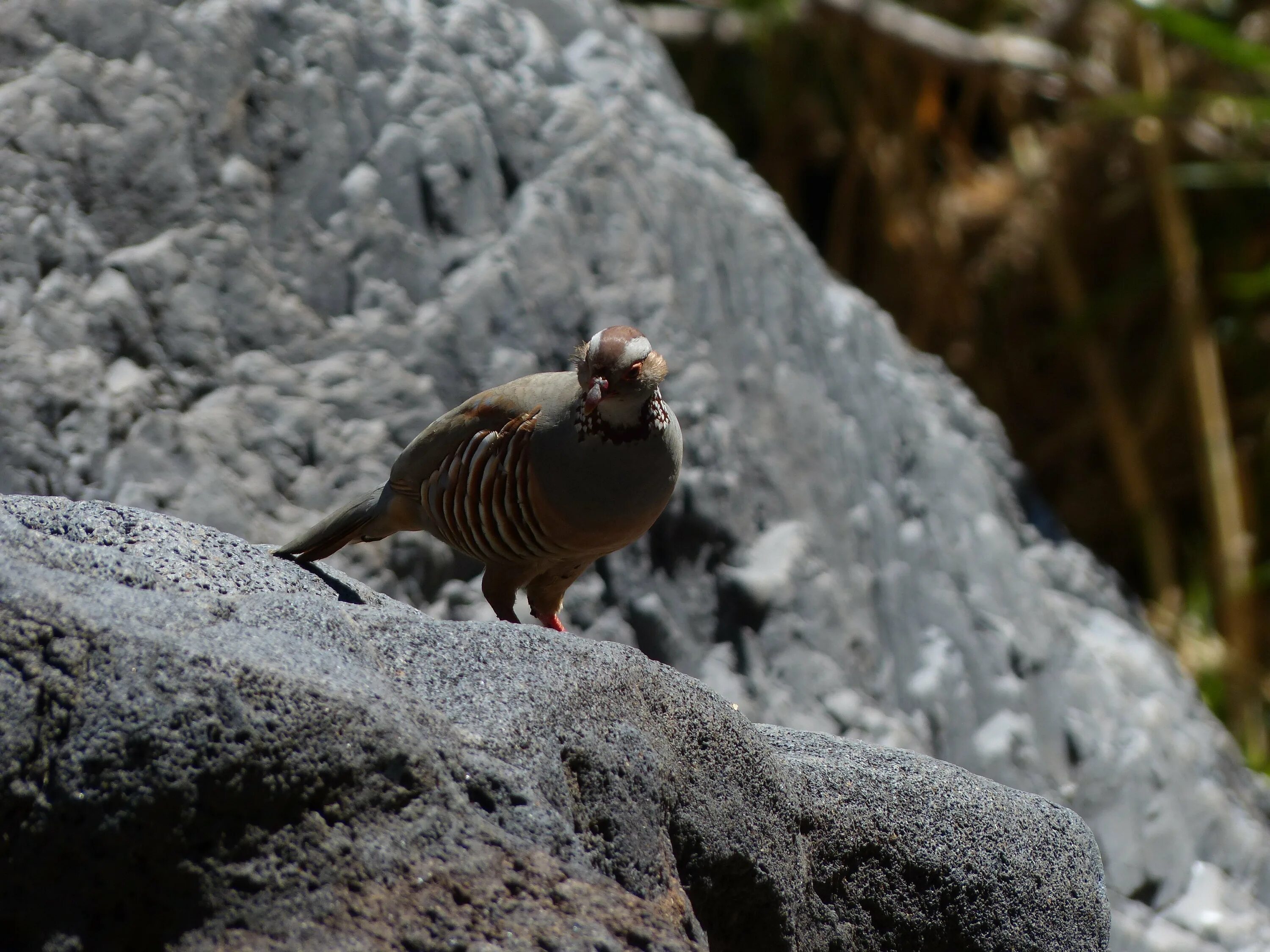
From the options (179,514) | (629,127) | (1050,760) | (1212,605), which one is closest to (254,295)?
(179,514)

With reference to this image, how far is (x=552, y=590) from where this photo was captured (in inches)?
119

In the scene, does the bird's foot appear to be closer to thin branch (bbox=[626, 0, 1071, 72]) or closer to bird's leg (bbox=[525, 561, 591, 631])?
bird's leg (bbox=[525, 561, 591, 631])

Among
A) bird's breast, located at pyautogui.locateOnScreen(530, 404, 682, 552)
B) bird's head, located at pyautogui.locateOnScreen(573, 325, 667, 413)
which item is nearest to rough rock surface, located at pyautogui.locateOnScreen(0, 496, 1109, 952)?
bird's breast, located at pyautogui.locateOnScreen(530, 404, 682, 552)

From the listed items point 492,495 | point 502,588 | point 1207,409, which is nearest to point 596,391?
point 492,495

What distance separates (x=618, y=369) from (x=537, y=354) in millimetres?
1592

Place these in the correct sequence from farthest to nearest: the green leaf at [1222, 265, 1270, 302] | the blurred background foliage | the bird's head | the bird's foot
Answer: the blurred background foliage, the green leaf at [1222, 265, 1270, 302], the bird's foot, the bird's head

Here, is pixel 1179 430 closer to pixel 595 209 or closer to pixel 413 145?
pixel 595 209

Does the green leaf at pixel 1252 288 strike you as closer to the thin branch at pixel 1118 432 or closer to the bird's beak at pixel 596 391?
the thin branch at pixel 1118 432

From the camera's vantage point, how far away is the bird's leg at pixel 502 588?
2914 millimetres

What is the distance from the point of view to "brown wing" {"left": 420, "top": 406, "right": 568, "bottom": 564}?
267cm

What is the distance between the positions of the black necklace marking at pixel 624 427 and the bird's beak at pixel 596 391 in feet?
0.13

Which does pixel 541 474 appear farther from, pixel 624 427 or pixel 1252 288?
pixel 1252 288

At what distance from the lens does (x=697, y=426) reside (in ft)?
13.8

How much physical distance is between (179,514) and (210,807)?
198cm
